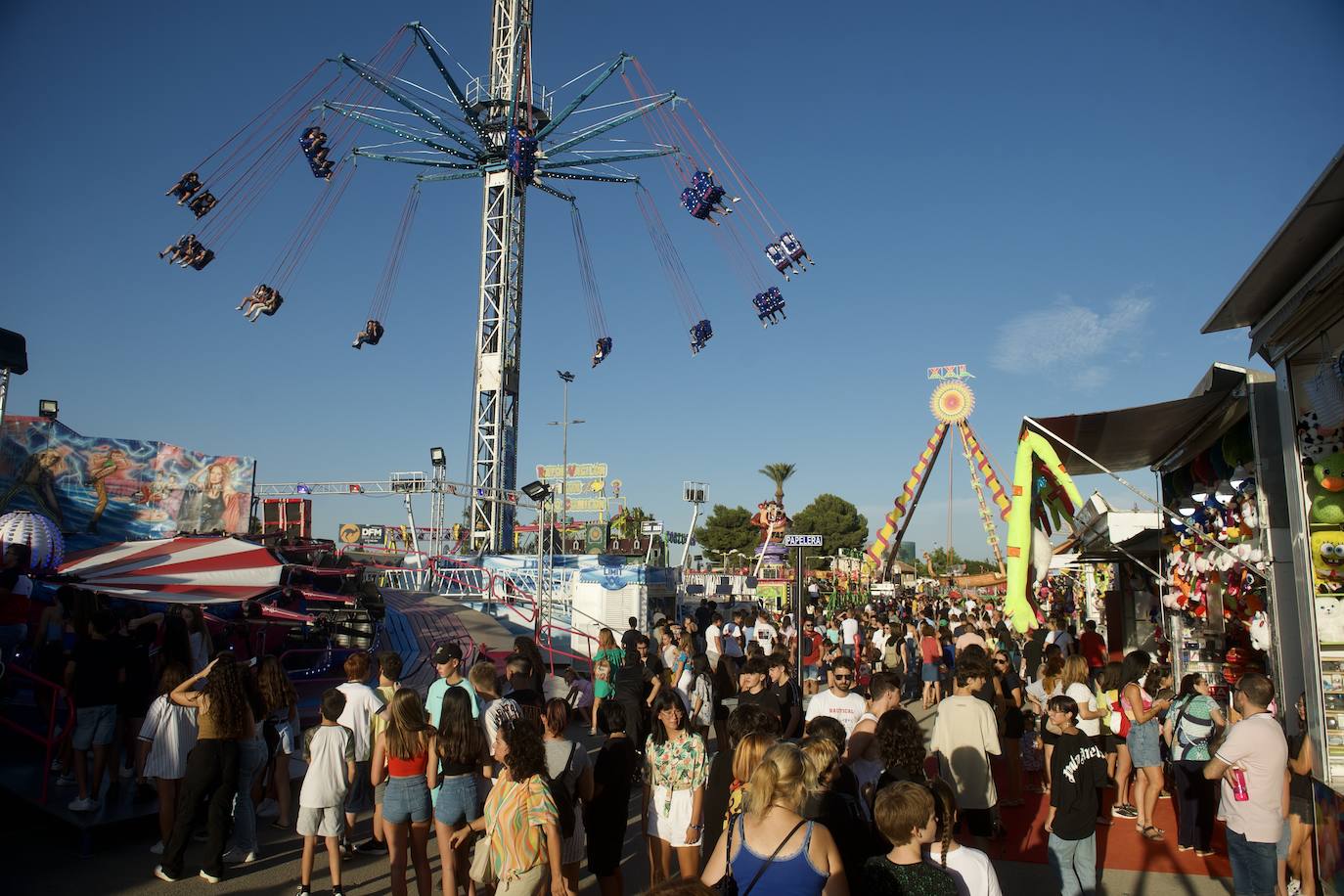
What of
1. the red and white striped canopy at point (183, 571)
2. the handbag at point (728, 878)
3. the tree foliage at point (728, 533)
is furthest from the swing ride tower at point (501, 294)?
the tree foliage at point (728, 533)

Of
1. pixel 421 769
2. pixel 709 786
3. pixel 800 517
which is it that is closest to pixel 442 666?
pixel 421 769

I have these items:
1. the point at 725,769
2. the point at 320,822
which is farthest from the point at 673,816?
the point at 320,822

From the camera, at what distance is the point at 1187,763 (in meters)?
7.12

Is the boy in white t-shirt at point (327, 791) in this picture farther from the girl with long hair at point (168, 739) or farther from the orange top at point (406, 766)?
the girl with long hair at point (168, 739)

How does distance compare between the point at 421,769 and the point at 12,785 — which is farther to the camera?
the point at 12,785

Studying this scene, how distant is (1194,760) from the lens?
7.09 meters

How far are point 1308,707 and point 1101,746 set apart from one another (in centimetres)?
157

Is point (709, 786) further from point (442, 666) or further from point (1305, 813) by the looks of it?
point (1305, 813)

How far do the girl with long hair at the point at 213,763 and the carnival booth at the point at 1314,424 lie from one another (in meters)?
7.33

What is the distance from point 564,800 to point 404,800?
1206mm

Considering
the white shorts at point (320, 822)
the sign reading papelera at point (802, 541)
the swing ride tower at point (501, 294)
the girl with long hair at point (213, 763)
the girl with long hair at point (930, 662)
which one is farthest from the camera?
the swing ride tower at point (501, 294)

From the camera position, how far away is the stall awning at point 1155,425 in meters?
8.32

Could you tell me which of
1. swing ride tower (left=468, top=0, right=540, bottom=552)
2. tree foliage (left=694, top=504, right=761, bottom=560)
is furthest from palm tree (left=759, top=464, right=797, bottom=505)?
swing ride tower (left=468, top=0, right=540, bottom=552)

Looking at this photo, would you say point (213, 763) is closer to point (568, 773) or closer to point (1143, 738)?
point (568, 773)
